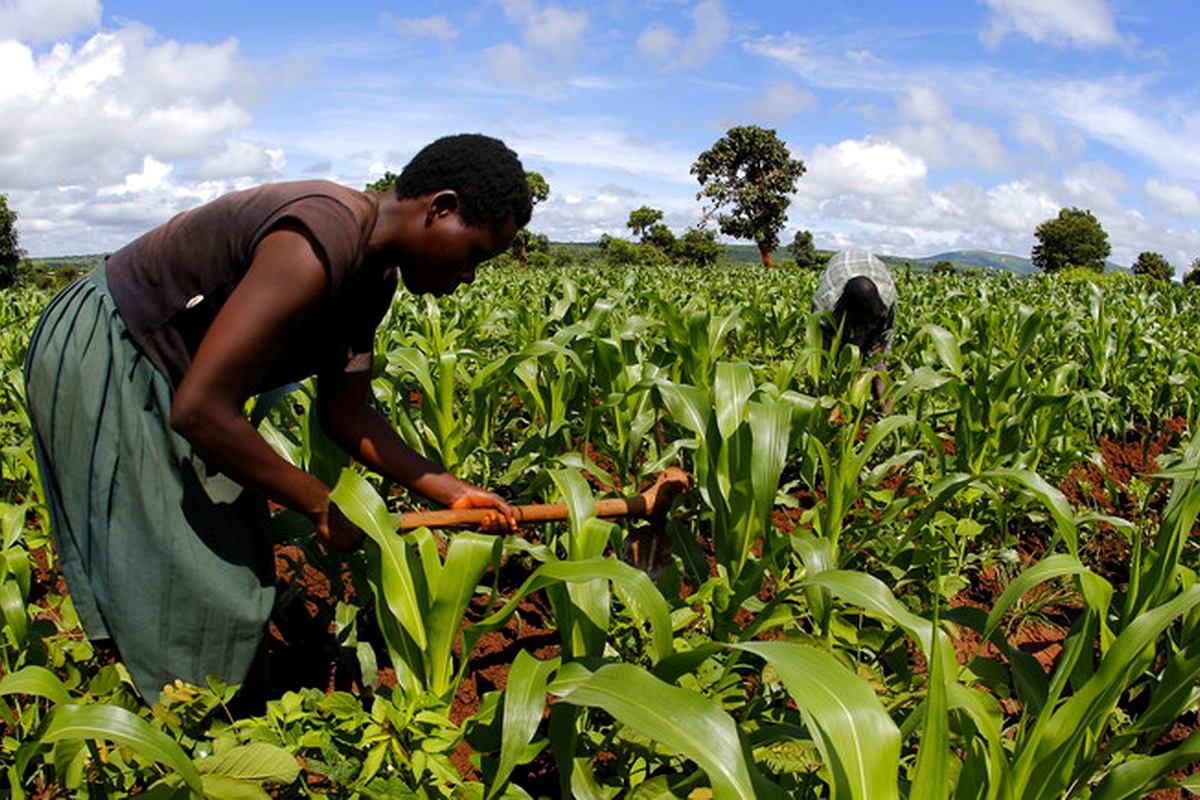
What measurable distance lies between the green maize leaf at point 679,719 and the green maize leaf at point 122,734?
49cm

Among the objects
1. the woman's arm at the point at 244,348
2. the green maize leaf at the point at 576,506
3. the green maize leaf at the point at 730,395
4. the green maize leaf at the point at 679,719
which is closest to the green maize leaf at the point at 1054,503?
the green maize leaf at the point at 730,395

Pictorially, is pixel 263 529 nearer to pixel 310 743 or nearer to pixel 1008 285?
pixel 310 743

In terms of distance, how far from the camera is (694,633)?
79.4 inches

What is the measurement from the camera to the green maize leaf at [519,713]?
120 cm

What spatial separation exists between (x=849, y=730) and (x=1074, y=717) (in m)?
0.45

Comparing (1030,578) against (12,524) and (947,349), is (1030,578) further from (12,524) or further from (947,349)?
(947,349)

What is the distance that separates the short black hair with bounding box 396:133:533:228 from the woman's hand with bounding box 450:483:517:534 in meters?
0.64

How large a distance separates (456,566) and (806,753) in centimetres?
68

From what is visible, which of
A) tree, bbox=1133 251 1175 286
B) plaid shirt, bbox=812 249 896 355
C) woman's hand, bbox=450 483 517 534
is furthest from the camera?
tree, bbox=1133 251 1175 286

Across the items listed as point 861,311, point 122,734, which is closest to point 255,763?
point 122,734

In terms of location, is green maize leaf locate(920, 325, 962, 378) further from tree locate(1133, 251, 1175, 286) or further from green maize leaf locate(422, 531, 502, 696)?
tree locate(1133, 251, 1175, 286)

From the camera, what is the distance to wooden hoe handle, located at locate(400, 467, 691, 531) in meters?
1.63

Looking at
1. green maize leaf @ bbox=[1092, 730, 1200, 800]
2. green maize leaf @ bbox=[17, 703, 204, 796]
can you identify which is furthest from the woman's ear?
green maize leaf @ bbox=[1092, 730, 1200, 800]

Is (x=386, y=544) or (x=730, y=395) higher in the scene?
(x=730, y=395)
